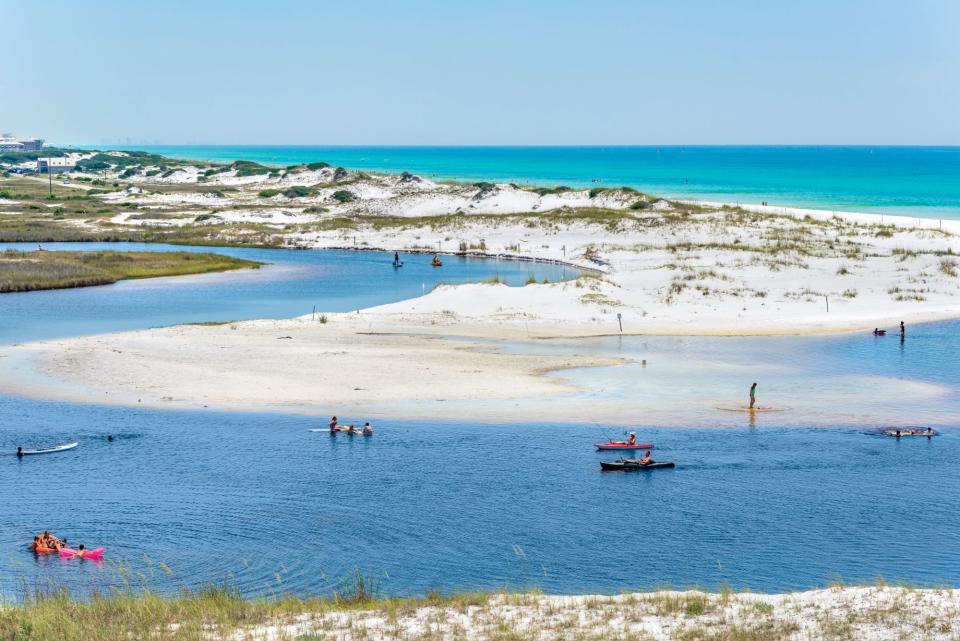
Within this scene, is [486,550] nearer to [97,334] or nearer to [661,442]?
[661,442]

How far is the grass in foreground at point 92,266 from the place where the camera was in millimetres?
82594

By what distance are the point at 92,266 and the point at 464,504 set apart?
2505 inches

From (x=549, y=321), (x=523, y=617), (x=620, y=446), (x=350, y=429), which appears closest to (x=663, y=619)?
(x=523, y=617)

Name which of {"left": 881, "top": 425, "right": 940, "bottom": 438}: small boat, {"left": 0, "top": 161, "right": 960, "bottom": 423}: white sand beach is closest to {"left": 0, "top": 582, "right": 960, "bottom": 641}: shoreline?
{"left": 881, "top": 425, "right": 940, "bottom": 438}: small boat

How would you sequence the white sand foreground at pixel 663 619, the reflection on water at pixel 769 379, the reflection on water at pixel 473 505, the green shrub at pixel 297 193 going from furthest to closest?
the green shrub at pixel 297 193 → the reflection on water at pixel 769 379 → the reflection on water at pixel 473 505 → the white sand foreground at pixel 663 619

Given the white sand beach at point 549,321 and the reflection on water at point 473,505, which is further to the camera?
the white sand beach at point 549,321

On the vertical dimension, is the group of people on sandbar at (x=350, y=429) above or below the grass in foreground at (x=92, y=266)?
below

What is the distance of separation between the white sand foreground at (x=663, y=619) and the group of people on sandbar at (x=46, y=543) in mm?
10686

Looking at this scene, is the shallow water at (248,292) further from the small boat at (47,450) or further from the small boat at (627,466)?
the small boat at (627,466)

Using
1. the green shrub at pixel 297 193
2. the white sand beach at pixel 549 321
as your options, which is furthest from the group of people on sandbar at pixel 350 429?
the green shrub at pixel 297 193

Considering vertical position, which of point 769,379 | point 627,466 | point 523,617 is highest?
point 769,379

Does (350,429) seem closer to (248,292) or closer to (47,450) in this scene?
(47,450)

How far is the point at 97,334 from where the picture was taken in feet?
203

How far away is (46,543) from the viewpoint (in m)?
29.8
